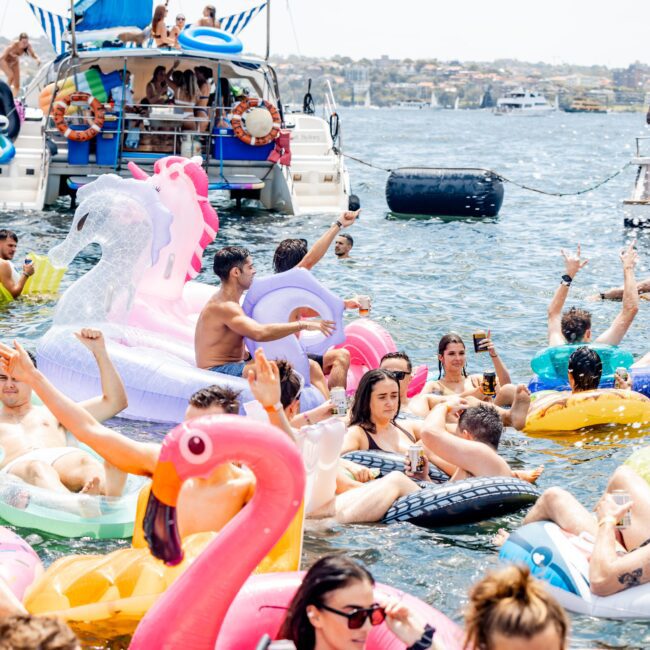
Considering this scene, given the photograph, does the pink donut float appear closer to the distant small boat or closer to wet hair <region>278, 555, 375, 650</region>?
wet hair <region>278, 555, 375, 650</region>

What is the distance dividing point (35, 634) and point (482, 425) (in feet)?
12.9

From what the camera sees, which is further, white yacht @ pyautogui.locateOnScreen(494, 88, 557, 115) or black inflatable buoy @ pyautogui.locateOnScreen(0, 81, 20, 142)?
white yacht @ pyautogui.locateOnScreen(494, 88, 557, 115)

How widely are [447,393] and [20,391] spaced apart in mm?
3230

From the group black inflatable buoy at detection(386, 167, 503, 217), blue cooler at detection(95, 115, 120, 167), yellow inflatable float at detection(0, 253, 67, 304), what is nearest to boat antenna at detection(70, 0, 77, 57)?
blue cooler at detection(95, 115, 120, 167)

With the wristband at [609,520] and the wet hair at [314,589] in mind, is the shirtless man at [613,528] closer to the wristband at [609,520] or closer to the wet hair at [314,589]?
the wristband at [609,520]

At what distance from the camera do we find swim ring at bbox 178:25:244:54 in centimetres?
1820

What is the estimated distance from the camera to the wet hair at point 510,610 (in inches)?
126

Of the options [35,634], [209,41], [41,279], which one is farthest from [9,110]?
[35,634]

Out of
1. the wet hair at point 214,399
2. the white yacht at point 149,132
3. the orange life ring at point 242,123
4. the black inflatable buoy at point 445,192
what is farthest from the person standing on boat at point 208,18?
the wet hair at point 214,399

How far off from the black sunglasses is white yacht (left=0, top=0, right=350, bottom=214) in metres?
14.5

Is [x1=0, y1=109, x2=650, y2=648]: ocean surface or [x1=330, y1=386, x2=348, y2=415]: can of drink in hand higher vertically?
[x1=330, y1=386, x2=348, y2=415]: can of drink in hand

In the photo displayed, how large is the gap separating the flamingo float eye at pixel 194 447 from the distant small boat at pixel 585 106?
486 ft

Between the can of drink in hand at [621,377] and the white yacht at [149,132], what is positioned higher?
the white yacht at [149,132]

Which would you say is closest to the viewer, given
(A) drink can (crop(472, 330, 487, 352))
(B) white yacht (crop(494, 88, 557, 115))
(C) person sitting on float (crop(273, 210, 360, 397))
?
(A) drink can (crop(472, 330, 487, 352))
